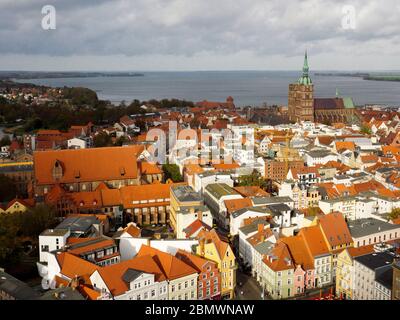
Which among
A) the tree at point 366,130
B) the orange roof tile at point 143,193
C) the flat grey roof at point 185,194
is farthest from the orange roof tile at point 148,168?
the tree at point 366,130

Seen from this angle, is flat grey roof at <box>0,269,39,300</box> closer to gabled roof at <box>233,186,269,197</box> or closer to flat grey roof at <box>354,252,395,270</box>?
flat grey roof at <box>354,252,395,270</box>

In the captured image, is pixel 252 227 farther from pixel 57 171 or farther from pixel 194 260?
pixel 57 171

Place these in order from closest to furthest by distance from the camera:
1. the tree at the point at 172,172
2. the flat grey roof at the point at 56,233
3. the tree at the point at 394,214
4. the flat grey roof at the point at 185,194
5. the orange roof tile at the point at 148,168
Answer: the flat grey roof at the point at 56,233 → the tree at the point at 394,214 → the flat grey roof at the point at 185,194 → the orange roof tile at the point at 148,168 → the tree at the point at 172,172

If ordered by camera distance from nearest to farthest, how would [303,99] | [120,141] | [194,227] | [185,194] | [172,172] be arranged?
1. [194,227]
2. [185,194]
3. [172,172]
4. [120,141]
5. [303,99]

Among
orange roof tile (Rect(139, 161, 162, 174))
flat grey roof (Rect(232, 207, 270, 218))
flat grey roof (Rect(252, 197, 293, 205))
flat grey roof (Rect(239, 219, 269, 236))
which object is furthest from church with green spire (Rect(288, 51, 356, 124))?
flat grey roof (Rect(239, 219, 269, 236))

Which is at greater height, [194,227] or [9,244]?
[194,227]

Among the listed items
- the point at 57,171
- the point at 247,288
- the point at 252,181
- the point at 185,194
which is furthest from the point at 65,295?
the point at 252,181

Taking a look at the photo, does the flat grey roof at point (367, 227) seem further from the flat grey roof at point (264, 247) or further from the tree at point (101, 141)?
the tree at point (101, 141)

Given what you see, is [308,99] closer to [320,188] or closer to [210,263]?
[320,188]
